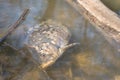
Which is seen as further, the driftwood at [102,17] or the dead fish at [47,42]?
the driftwood at [102,17]

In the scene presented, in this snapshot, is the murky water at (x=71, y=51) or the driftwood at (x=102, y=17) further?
the driftwood at (x=102, y=17)

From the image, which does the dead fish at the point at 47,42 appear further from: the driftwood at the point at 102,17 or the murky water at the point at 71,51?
the driftwood at the point at 102,17

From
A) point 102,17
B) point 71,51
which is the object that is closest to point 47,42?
point 71,51

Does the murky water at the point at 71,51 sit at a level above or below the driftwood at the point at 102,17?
below

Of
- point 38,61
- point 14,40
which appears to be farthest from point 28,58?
point 14,40

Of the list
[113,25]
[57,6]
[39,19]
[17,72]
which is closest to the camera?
[17,72]

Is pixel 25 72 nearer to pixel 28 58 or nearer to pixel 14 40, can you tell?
pixel 28 58

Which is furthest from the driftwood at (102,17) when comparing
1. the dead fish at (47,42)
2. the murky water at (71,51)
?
the dead fish at (47,42)

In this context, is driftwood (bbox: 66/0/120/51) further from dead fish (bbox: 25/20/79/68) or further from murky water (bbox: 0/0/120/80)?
dead fish (bbox: 25/20/79/68)
